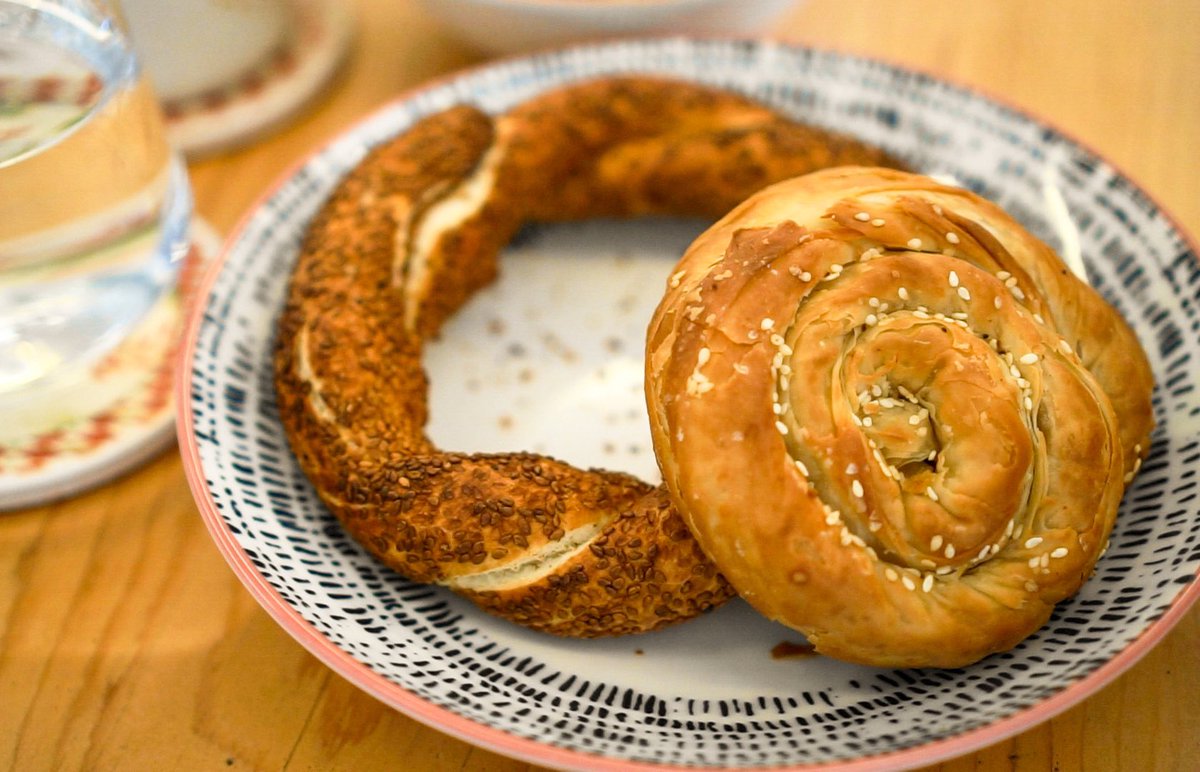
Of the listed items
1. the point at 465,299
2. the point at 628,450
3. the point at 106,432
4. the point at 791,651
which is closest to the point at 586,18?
the point at 465,299

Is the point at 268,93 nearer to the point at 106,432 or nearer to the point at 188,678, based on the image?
the point at 106,432

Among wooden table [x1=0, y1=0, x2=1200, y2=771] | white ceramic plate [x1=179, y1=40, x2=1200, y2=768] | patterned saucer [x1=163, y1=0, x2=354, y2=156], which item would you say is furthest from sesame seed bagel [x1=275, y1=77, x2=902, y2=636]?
patterned saucer [x1=163, y1=0, x2=354, y2=156]

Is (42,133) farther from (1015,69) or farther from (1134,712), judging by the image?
(1015,69)

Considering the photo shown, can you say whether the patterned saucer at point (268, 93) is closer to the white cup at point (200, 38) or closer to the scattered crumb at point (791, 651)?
the white cup at point (200, 38)

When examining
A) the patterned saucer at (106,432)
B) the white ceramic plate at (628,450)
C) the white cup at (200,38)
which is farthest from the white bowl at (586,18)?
the patterned saucer at (106,432)

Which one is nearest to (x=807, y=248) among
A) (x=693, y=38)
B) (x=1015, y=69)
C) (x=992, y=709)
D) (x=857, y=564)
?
(x=857, y=564)

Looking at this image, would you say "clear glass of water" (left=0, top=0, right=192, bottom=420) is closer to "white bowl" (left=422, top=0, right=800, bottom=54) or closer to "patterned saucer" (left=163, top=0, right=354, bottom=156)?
"patterned saucer" (left=163, top=0, right=354, bottom=156)
